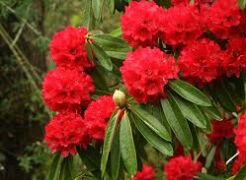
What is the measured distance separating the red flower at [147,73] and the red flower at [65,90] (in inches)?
10.1

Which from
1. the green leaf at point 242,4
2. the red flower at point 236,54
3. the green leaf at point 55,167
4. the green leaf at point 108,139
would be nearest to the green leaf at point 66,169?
the green leaf at point 55,167

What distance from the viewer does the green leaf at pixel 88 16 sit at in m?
2.11

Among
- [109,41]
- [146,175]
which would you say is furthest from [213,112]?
[146,175]

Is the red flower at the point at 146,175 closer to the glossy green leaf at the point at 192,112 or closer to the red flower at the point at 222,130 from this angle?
the red flower at the point at 222,130

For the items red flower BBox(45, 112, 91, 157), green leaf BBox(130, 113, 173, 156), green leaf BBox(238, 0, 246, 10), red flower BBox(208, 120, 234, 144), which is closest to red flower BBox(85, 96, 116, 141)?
red flower BBox(45, 112, 91, 157)

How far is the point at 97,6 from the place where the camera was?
2008 millimetres

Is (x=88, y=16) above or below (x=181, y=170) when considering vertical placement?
above

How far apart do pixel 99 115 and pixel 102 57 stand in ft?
0.83

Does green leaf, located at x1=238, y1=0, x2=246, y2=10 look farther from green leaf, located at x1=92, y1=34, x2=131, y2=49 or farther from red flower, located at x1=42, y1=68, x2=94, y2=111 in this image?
red flower, located at x1=42, y1=68, x2=94, y2=111

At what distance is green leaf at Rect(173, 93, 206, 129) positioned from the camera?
1.66 m

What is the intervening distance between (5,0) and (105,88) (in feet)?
5.24

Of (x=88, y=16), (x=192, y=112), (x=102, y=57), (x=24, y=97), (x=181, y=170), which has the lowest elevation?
(x=24, y=97)

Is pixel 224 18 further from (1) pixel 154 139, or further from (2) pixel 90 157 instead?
(2) pixel 90 157

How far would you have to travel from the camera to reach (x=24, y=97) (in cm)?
422
